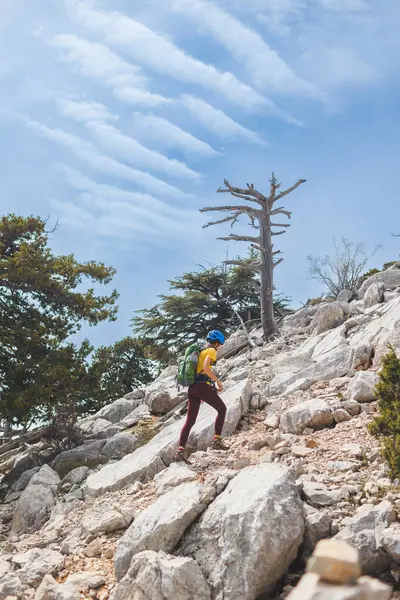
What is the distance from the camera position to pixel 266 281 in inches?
870

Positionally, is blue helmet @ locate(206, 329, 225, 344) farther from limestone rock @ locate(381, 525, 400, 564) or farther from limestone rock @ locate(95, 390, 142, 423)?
limestone rock @ locate(95, 390, 142, 423)

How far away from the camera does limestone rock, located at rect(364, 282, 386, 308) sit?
17734 mm

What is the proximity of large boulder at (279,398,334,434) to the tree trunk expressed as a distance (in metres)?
11.6

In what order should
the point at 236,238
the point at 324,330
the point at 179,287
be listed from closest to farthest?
the point at 324,330
the point at 236,238
the point at 179,287

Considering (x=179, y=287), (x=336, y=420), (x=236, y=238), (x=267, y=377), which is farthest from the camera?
(x=179, y=287)

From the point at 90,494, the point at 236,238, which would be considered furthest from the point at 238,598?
the point at 236,238

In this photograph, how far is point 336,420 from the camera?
8539 mm

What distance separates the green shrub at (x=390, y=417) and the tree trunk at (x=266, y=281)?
13.6m

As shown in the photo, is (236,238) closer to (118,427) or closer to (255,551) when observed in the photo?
(118,427)

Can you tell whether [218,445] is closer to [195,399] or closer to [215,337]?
[195,399]

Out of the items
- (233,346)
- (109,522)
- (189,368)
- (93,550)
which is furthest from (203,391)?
(233,346)

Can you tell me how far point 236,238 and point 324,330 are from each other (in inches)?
289

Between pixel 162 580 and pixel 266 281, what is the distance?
1783 cm

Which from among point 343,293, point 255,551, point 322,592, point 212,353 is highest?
point 343,293
